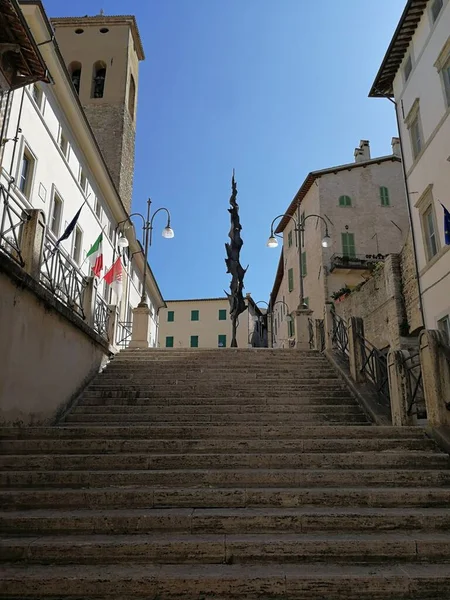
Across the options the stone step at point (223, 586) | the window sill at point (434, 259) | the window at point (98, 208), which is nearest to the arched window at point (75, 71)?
the window at point (98, 208)

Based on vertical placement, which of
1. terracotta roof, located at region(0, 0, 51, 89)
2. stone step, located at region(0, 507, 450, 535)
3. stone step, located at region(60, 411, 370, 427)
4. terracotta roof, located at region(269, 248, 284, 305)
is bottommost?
→ stone step, located at region(0, 507, 450, 535)

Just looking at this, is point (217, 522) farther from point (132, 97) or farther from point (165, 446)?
point (132, 97)

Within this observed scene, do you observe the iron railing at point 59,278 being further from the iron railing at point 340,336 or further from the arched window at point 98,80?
the arched window at point 98,80

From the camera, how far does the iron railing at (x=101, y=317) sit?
466 inches

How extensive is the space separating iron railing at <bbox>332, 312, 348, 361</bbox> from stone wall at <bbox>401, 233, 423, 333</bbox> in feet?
17.5

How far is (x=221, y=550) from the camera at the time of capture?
3.84 metres

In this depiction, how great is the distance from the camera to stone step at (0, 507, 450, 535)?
4188 millimetres

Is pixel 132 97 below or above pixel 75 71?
below

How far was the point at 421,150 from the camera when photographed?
16.1 m

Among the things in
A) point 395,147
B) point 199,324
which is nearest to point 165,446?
point 395,147

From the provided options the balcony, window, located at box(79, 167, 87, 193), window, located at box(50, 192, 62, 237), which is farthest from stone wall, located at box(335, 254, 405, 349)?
window, located at box(79, 167, 87, 193)

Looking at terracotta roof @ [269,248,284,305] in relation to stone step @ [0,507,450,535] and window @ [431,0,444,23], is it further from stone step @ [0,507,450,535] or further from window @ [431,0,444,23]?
stone step @ [0,507,450,535]

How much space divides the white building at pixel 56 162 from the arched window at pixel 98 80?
10.6 meters

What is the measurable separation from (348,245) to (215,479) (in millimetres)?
27652
